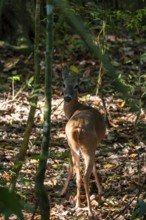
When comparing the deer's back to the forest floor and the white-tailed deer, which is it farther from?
the forest floor

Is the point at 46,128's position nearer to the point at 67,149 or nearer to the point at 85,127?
the point at 85,127

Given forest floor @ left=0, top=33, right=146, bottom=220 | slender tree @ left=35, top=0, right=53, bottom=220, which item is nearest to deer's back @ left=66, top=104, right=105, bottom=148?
forest floor @ left=0, top=33, right=146, bottom=220

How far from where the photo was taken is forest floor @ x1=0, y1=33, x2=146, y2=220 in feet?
16.6

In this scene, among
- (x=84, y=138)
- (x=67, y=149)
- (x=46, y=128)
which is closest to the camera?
(x=46, y=128)

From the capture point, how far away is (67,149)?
662 centimetres

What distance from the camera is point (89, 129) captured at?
16.4 feet

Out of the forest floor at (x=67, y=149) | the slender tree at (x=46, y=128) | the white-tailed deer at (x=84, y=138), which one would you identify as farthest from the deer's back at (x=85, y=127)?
the slender tree at (x=46, y=128)

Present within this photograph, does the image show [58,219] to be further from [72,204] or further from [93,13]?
[93,13]

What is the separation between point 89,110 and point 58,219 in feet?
4.33

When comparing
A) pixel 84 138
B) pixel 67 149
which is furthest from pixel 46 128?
pixel 67 149

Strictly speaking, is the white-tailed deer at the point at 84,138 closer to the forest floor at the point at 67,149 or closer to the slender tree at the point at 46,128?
the forest floor at the point at 67,149

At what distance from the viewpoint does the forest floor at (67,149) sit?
5055 millimetres

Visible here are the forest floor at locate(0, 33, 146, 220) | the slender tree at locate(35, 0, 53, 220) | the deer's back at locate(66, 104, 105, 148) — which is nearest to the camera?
the slender tree at locate(35, 0, 53, 220)

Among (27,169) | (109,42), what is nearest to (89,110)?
(27,169)
